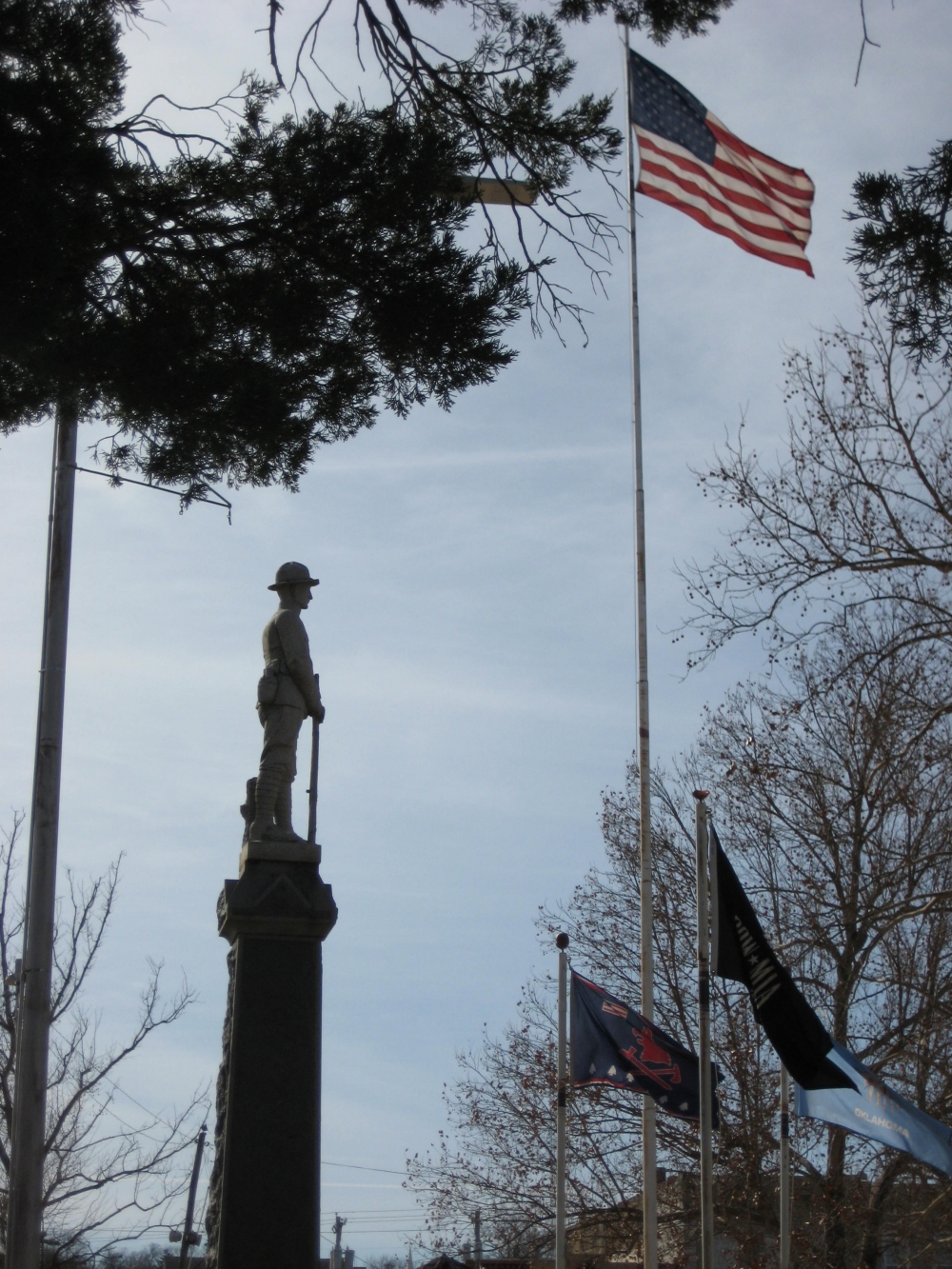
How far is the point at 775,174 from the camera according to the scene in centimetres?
1769

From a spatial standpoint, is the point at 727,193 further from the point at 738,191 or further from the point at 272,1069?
the point at 272,1069

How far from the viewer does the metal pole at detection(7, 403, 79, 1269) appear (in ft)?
29.7

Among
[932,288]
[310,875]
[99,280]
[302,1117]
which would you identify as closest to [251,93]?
[99,280]

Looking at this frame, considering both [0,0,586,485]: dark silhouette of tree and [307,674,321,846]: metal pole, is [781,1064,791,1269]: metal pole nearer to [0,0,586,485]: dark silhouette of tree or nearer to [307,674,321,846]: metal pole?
[307,674,321,846]: metal pole

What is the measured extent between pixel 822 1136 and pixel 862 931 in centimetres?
400

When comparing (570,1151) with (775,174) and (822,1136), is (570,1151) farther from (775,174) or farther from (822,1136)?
(775,174)

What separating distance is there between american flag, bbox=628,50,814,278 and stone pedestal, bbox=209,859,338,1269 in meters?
10.6

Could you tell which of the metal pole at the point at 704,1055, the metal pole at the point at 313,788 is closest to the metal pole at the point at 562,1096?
the metal pole at the point at 704,1055

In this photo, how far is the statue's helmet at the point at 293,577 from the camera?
10453mm

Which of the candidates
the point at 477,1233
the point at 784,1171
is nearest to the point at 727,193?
the point at 784,1171

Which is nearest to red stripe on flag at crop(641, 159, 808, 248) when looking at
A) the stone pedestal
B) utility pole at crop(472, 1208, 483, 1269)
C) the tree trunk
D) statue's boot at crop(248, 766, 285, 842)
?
statue's boot at crop(248, 766, 285, 842)

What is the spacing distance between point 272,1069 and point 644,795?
8.96 metres

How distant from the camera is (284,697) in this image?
10.2 meters

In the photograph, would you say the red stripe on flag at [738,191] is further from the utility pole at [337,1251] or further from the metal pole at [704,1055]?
the utility pole at [337,1251]
